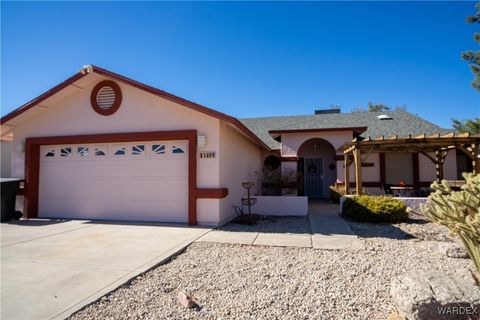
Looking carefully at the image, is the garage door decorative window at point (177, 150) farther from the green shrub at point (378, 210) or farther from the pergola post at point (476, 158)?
the pergola post at point (476, 158)

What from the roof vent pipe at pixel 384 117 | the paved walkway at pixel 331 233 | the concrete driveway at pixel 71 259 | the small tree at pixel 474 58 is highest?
the small tree at pixel 474 58

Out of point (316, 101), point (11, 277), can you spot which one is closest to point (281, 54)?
point (11, 277)

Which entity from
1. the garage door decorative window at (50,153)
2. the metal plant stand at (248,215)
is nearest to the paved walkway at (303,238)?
the metal plant stand at (248,215)

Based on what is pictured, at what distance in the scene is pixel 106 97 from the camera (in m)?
9.27

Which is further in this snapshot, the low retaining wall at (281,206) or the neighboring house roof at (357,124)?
the neighboring house roof at (357,124)

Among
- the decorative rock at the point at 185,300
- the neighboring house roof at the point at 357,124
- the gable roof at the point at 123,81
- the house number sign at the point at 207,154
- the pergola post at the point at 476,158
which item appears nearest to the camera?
the decorative rock at the point at 185,300

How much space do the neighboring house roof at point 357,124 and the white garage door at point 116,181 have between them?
769 centimetres

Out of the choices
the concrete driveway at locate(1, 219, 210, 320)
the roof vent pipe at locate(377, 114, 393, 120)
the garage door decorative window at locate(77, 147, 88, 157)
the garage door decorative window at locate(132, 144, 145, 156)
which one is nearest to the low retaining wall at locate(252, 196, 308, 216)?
the concrete driveway at locate(1, 219, 210, 320)

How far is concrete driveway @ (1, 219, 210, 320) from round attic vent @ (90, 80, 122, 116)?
3.82 meters

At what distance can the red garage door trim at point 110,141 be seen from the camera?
814 cm

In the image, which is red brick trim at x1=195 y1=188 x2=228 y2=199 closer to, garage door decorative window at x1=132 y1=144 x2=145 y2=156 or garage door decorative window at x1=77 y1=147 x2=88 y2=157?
garage door decorative window at x1=132 y1=144 x2=145 y2=156

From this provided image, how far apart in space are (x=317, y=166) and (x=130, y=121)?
11592mm

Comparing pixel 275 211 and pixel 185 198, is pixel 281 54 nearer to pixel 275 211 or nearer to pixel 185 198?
pixel 275 211

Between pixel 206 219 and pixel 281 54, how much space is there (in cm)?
882
